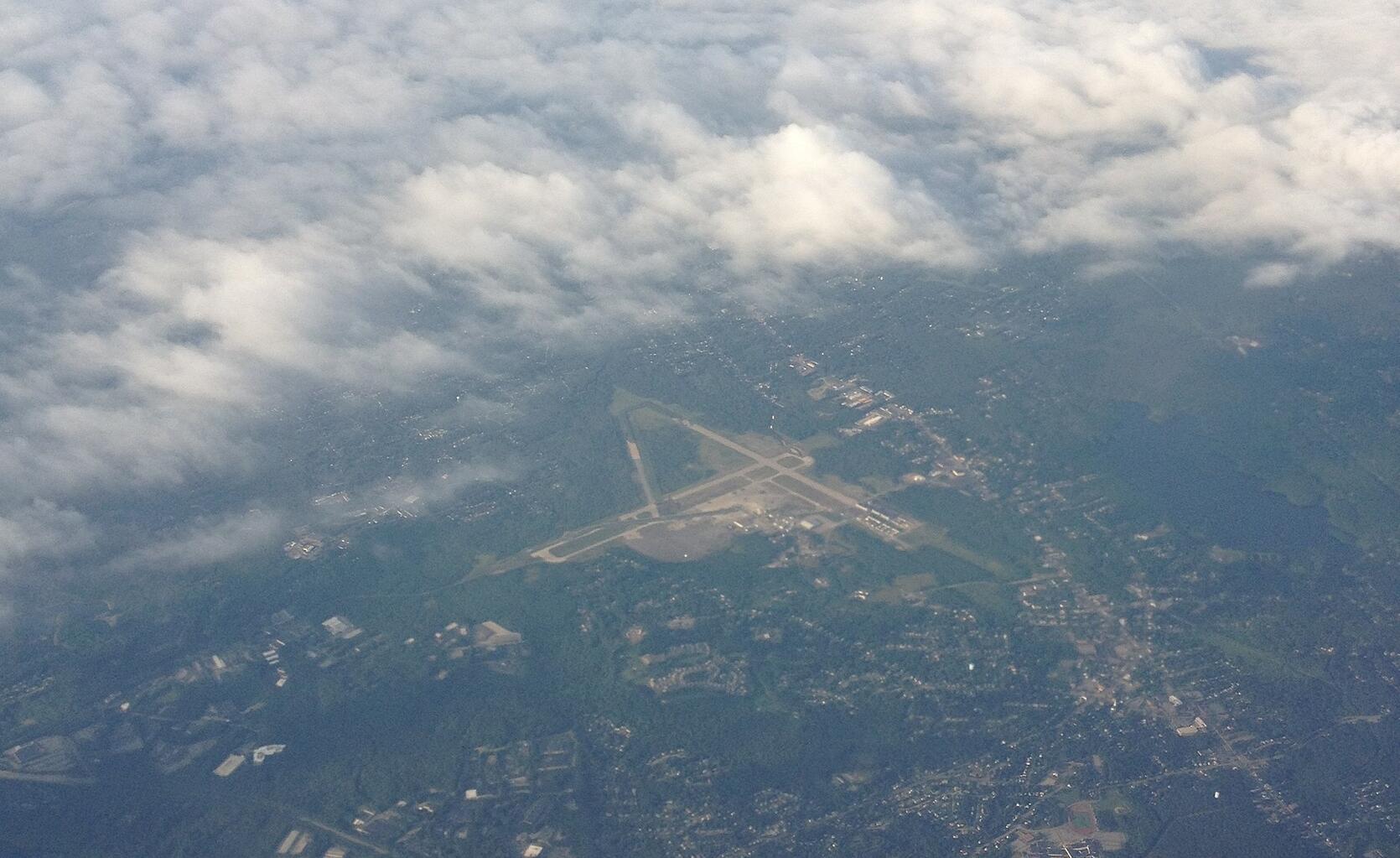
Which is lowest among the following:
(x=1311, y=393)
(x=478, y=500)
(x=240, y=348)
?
(x=1311, y=393)

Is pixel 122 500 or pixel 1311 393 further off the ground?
pixel 122 500

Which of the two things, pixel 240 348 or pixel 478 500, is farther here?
pixel 240 348

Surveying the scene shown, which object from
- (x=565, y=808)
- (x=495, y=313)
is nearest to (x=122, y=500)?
(x=495, y=313)

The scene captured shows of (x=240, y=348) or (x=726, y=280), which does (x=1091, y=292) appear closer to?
(x=726, y=280)

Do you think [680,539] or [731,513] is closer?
[680,539]

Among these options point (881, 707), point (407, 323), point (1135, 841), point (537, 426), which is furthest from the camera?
point (407, 323)

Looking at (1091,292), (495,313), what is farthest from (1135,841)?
(495,313)

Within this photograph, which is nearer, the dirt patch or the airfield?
the dirt patch

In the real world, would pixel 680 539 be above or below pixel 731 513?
above

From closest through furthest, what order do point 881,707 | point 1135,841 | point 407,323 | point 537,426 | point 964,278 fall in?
point 1135,841
point 881,707
point 537,426
point 407,323
point 964,278

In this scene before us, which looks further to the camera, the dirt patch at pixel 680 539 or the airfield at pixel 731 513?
the airfield at pixel 731 513
